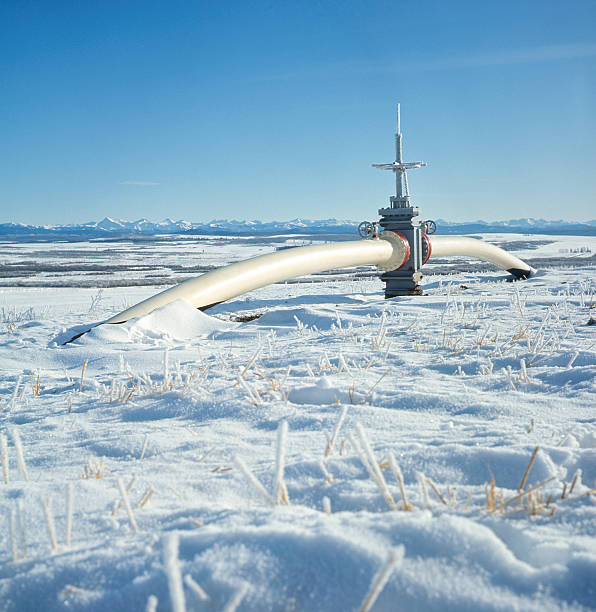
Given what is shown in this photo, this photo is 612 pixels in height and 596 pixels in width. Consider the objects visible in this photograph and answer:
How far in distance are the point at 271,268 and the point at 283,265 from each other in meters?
0.21

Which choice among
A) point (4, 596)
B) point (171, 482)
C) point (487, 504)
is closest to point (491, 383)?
point (487, 504)

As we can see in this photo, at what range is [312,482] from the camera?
149 centimetres

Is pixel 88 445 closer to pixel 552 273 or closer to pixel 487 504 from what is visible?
pixel 487 504

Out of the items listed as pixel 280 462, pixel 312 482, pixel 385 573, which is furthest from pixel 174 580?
pixel 312 482

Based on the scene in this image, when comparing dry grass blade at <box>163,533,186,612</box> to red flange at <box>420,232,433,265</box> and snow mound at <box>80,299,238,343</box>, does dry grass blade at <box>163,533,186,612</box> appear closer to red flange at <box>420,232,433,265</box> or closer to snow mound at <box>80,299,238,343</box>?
snow mound at <box>80,299,238,343</box>

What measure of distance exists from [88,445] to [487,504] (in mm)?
1480

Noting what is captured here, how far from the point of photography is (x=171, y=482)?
161 centimetres

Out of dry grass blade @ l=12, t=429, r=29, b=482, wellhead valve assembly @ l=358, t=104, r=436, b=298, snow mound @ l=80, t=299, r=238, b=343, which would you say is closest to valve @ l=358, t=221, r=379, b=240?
wellhead valve assembly @ l=358, t=104, r=436, b=298

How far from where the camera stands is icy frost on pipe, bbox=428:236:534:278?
9.78 metres

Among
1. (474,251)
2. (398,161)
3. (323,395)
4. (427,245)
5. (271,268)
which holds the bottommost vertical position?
(323,395)

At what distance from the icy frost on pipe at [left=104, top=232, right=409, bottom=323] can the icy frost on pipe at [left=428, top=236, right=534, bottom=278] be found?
1.33 meters

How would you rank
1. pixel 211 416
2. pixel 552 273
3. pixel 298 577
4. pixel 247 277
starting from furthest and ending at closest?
pixel 552 273 → pixel 247 277 → pixel 211 416 → pixel 298 577

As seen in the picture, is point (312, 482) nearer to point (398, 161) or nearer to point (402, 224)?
point (402, 224)

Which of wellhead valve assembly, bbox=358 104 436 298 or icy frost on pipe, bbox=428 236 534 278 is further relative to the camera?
icy frost on pipe, bbox=428 236 534 278
